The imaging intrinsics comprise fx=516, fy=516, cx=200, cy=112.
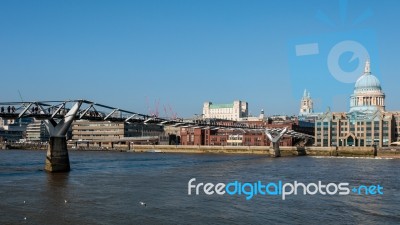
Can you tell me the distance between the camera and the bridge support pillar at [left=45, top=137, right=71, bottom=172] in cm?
5197

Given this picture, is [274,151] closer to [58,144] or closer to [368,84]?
[368,84]

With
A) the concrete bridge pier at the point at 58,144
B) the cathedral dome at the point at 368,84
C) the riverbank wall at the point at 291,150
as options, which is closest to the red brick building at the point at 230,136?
the riverbank wall at the point at 291,150

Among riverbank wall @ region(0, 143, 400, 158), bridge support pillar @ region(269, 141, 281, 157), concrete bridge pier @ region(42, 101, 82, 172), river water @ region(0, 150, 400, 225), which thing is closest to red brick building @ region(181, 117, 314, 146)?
riverbank wall @ region(0, 143, 400, 158)

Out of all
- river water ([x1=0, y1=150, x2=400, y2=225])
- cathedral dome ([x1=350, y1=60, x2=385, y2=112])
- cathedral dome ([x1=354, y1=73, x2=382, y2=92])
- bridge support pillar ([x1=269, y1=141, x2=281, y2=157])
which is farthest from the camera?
cathedral dome ([x1=354, y1=73, x2=382, y2=92])

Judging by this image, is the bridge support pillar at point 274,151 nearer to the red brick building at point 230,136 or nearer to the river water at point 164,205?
the red brick building at point 230,136

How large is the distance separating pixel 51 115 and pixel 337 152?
8002 centimetres

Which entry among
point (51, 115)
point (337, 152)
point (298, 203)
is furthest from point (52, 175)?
point (337, 152)

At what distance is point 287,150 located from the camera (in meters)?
127

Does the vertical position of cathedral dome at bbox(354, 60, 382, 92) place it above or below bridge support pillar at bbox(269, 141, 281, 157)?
above
